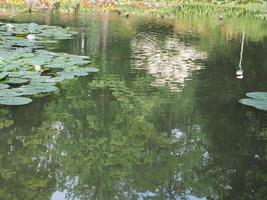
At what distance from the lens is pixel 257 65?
44.7 ft

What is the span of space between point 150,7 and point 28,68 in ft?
68.9

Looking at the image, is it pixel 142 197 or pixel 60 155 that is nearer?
pixel 142 197

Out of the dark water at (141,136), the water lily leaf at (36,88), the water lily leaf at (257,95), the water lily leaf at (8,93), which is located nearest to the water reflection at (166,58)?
the dark water at (141,136)

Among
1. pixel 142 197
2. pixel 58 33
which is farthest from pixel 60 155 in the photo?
pixel 58 33

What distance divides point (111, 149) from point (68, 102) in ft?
7.49

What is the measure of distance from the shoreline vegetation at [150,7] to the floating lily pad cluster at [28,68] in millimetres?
12119

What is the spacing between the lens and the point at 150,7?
30.2m

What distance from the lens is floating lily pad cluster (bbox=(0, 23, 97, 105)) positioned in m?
8.44

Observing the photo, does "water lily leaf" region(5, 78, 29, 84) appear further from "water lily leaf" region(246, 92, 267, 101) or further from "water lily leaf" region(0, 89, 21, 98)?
"water lily leaf" region(246, 92, 267, 101)

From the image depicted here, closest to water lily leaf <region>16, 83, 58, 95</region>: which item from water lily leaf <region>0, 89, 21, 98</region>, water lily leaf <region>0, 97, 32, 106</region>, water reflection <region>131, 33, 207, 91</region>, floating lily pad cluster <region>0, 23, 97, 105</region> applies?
floating lily pad cluster <region>0, 23, 97, 105</region>

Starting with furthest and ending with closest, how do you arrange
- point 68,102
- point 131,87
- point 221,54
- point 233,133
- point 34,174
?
1. point 221,54
2. point 131,87
3. point 68,102
4. point 233,133
5. point 34,174

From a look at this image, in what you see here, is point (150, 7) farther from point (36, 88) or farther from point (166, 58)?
point (36, 88)

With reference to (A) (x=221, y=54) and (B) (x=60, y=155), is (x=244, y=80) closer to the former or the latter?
(A) (x=221, y=54)

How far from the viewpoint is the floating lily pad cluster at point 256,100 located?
28.3ft
